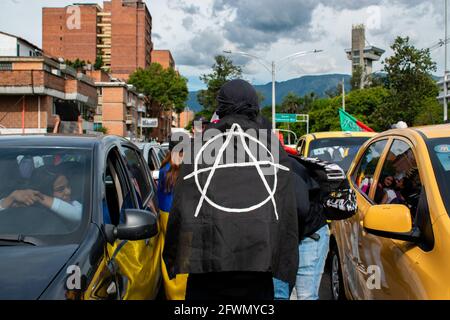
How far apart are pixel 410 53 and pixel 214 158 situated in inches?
1072

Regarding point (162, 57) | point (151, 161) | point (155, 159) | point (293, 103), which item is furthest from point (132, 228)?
point (162, 57)

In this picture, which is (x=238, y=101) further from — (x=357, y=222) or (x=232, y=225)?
(x=357, y=222)

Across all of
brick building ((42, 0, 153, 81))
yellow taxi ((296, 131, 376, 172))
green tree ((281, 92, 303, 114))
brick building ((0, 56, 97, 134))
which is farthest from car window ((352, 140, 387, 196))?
green tree ((281, 92, 303, 114))

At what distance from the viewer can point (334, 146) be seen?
30.8 ft

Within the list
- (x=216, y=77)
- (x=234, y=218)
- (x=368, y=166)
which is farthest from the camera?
(x=216, y=77)

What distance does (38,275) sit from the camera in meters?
2.36

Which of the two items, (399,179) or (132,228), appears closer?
(132,228)

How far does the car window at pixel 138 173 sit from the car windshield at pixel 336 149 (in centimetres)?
461

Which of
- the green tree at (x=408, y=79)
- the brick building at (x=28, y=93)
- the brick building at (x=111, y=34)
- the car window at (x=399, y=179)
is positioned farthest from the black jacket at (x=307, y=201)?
the brick building at (x=111, y=34)

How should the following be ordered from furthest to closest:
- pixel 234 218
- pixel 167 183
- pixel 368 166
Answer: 1. pixel 167 183
2. pixel 368 166
3. pixel 234 218

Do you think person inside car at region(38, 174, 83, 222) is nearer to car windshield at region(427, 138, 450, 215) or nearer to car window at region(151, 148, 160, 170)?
car windshield at region(427, 138, 450, 215)

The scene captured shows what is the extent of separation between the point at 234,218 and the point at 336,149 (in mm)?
7252

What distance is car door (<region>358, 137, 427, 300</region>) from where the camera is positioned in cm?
279

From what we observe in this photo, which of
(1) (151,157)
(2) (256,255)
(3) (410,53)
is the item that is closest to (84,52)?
(3) (410,53)
